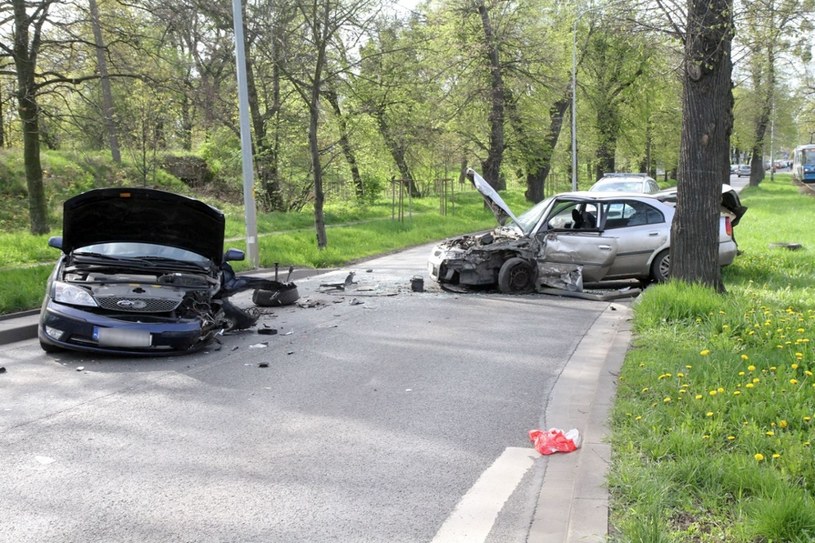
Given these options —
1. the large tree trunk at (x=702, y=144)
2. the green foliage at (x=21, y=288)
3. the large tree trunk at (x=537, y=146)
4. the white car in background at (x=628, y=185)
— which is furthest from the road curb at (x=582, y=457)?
the large tree trunk at (x=537, y=146)

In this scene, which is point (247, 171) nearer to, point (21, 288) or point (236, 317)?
point (21, 288)

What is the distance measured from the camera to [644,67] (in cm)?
3775

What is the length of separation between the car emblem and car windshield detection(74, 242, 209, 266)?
963mm

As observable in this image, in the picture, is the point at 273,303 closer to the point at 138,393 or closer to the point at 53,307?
the point at 53,307

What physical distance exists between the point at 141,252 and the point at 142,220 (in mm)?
363

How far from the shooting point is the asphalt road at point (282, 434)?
379cm

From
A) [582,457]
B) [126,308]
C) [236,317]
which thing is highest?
[126,308]

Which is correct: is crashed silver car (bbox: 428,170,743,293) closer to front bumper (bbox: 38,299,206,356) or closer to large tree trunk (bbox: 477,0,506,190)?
front bumper (bbox: 38,299,206,356)

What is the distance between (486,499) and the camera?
4.09m

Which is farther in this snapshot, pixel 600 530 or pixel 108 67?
pixel 108 67

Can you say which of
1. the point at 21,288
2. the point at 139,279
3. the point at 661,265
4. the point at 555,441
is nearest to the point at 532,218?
the point at 661,265

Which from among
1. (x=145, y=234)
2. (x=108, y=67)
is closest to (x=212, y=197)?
(x=108, y=67)

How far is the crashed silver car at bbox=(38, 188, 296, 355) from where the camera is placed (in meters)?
7.13

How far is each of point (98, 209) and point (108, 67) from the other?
39.6 feet
